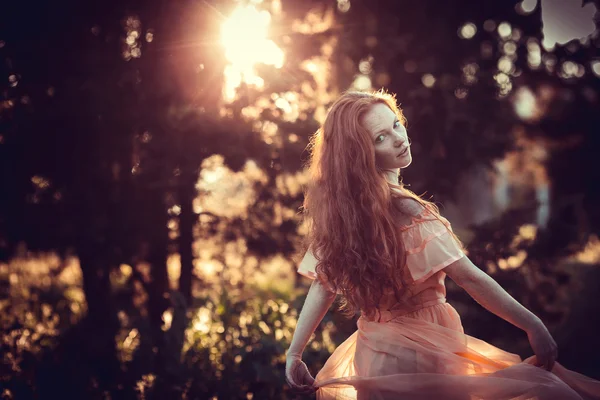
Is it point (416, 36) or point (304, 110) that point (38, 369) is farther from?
point (416, 36)

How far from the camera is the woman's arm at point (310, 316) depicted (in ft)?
7.50

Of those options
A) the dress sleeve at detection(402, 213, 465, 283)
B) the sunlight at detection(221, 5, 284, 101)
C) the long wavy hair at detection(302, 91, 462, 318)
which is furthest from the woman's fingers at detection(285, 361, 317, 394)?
the sunlight at detection(221, 5, 284, 101)

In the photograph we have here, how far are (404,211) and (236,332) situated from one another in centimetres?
236

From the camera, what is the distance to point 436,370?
2027 millimetres

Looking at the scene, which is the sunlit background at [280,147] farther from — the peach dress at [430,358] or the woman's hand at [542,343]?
the woman's hand at [542,343]

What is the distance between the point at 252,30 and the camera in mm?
4113

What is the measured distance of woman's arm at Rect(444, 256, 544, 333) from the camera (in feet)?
6.31

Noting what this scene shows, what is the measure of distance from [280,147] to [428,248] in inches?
96.2

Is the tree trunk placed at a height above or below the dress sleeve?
above

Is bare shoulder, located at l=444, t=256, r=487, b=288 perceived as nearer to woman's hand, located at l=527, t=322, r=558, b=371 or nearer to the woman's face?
woman's hand, located at l=527, t=322, r=558, b=371

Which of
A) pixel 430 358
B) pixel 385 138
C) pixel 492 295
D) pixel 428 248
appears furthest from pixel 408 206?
pixel 430 358

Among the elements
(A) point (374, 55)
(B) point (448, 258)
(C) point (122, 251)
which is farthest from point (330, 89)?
(B) point (448, 258)

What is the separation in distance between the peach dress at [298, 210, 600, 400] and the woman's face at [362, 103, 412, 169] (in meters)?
0.27

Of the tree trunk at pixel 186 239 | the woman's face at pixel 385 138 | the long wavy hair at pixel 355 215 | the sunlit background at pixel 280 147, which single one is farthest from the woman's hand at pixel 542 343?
Result: the tree trunk at pixel 186 239
